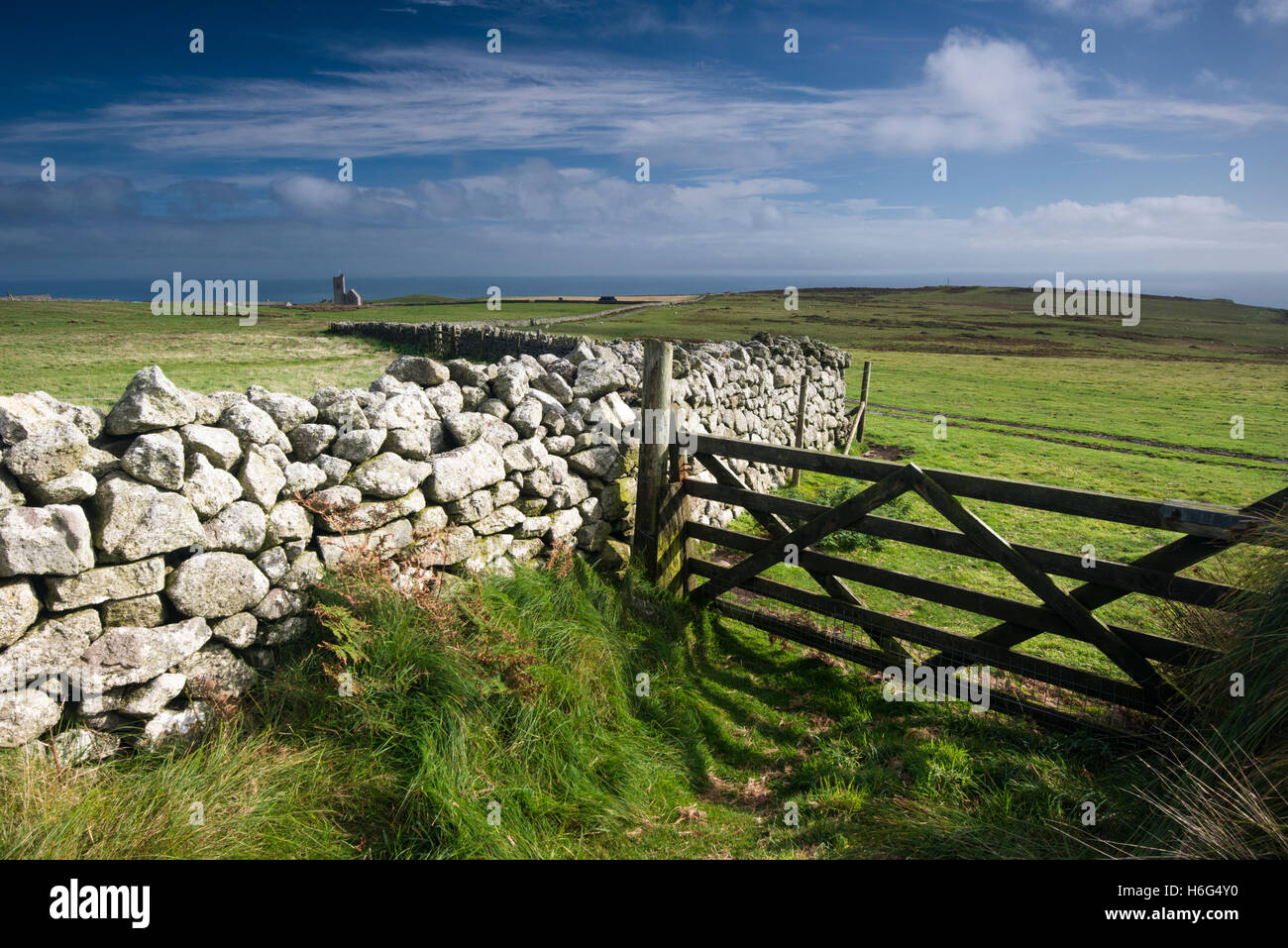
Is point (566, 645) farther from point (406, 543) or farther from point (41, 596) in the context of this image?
point (41, 596)

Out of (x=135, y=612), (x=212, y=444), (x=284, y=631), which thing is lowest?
(x=284, y=631)

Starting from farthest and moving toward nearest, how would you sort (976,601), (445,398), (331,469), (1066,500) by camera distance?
(445,398)
(976,601)
(331,469)
(1066,500)

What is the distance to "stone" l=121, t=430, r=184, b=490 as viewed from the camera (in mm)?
4355

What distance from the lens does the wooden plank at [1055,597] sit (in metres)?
5.01

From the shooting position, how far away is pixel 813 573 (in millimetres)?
6730

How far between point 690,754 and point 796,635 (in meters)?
2.01

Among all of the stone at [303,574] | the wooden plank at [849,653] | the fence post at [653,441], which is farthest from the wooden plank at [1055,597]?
the stone at [303,574]

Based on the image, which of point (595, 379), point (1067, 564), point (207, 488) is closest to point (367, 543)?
point (207, 488)

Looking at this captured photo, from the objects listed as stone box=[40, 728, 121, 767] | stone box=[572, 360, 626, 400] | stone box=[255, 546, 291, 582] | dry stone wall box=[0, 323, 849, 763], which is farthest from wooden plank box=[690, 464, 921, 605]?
stone box=[40, 728, 121, 767]

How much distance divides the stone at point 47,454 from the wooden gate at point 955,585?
4.64 metres

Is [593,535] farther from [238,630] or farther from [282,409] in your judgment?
[238,630]

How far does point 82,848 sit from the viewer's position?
3270mm

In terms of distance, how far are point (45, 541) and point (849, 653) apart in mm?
6052

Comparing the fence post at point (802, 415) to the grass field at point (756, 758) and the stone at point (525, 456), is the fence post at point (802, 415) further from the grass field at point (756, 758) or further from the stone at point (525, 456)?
the stone at point (525, 456)
